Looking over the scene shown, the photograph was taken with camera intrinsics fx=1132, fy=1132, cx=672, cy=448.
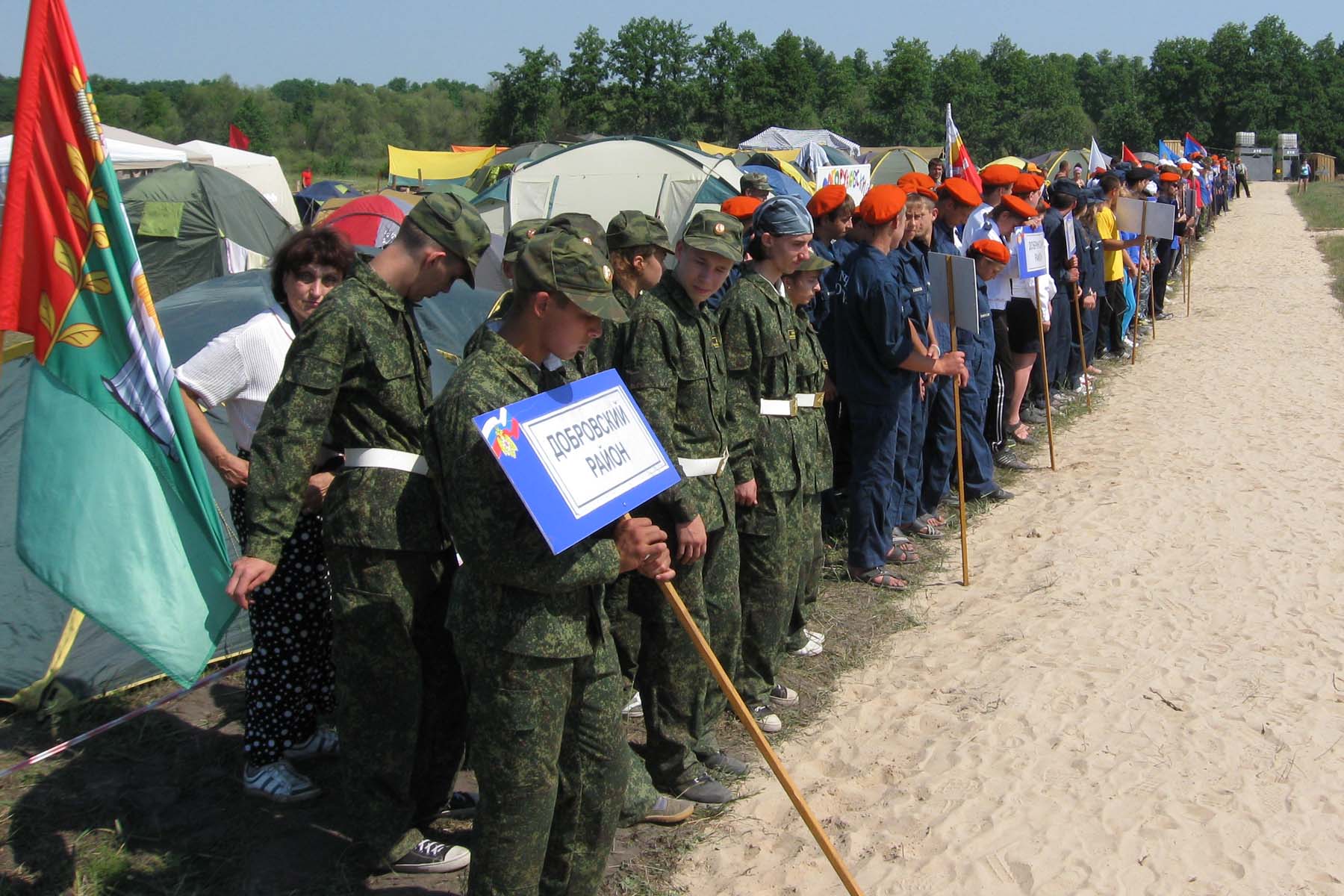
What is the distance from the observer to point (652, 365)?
350 cm

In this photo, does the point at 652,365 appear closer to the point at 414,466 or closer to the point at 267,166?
the point at 414,466

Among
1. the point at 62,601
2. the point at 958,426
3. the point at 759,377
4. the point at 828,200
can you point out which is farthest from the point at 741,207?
the point at 62,601

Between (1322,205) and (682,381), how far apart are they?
42710 millimetres

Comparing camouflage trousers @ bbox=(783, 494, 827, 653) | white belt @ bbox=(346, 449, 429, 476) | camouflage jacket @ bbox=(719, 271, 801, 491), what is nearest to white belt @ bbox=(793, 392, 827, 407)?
camouflage jacket @ bbox=(719, 271, 801, 491)

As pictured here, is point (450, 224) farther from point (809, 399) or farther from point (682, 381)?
point (809, 399)

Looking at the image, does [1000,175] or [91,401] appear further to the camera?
[1000,175]

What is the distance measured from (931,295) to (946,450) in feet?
3.23

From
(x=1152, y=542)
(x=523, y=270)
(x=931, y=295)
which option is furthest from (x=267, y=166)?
(x=523, y=270)

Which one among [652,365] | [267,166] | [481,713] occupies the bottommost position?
[481,713]

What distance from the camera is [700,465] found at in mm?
3639

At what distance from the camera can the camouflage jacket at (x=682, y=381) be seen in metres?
3.49

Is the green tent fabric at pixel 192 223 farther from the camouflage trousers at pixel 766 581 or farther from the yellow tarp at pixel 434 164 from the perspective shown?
the yellow tarp at pixel 434 164

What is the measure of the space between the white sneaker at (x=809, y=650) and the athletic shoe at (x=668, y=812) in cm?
144

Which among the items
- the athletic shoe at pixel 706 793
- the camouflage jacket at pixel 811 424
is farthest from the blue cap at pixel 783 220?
the athletic shoe at pixel 706 793
